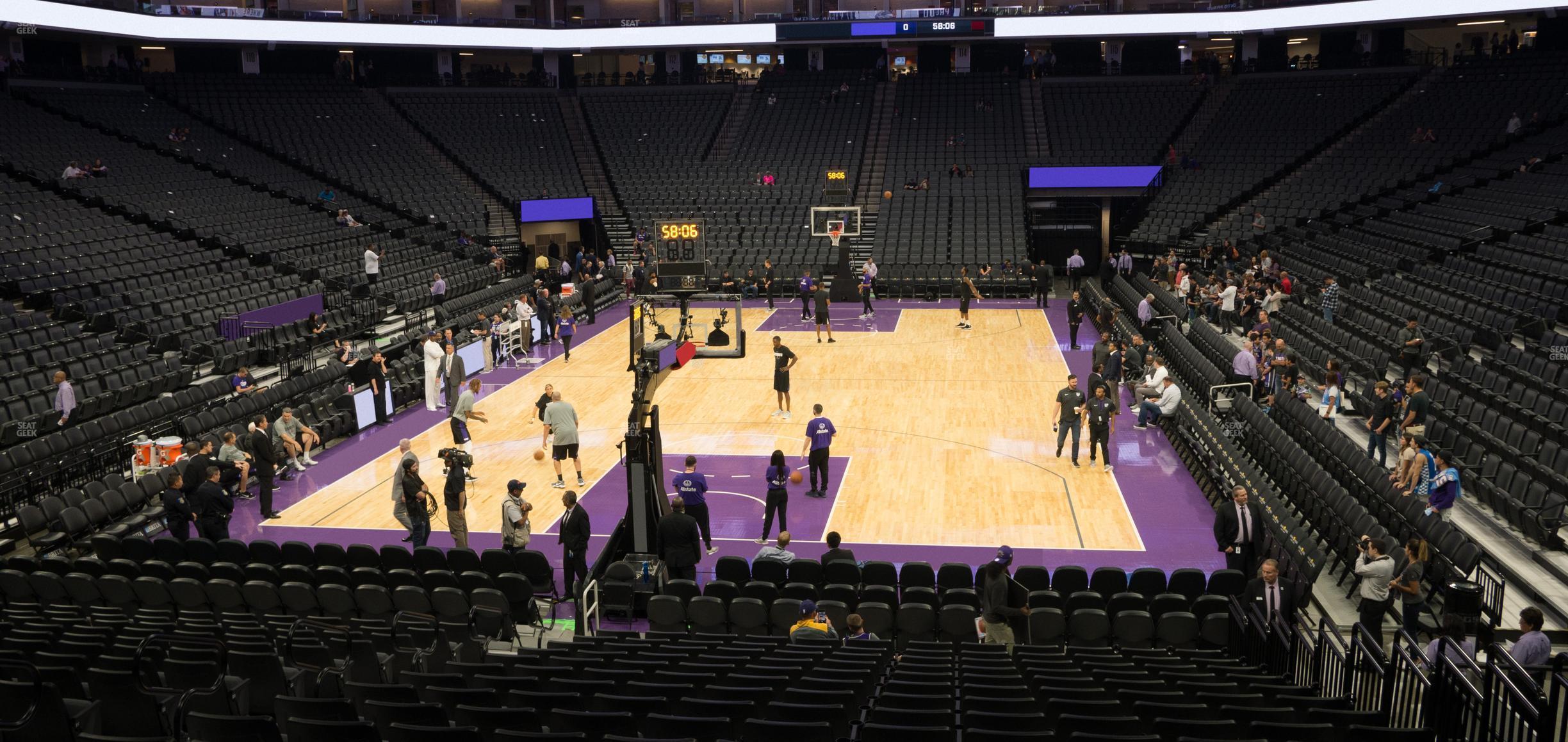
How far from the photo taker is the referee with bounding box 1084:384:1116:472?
17.5 metres

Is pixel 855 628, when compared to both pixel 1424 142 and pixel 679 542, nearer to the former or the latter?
pixel 679 542

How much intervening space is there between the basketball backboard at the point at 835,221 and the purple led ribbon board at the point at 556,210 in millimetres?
8968

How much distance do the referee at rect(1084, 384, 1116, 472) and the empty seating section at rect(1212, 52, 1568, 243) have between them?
763 inches

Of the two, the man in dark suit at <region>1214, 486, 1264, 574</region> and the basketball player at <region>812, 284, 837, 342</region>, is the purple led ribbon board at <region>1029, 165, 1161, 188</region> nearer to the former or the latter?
the basketball player at <region>812, 284, 837, 342</region>

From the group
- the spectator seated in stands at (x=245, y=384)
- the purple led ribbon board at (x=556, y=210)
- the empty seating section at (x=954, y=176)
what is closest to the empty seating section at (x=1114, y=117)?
the empty seating section at (x=954, y=176)

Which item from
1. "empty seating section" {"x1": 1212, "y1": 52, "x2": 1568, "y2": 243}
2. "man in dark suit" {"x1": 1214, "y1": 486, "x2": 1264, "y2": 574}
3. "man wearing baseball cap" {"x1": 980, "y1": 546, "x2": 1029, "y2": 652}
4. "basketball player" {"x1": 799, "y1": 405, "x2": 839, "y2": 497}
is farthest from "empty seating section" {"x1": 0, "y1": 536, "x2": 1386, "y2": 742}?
"empty seating section" {"x1": 1212, "y1": 52, "x2": 1568, "y2": 243}

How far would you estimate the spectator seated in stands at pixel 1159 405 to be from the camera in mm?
19047

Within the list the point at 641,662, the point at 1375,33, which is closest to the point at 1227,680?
the point at 641,662

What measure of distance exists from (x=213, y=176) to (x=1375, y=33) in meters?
40.1

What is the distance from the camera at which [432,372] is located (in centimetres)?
2169

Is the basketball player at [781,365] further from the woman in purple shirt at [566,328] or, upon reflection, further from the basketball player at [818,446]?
the woman in purple shirt at [566,328]

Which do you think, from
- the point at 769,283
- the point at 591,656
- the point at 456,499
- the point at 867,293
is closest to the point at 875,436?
the point at 456,499

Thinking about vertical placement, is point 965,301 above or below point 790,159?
below

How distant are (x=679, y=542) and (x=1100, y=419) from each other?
24.3ft
